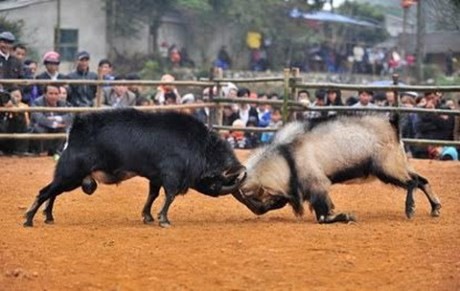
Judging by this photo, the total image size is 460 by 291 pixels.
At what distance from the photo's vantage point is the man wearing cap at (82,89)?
49.4 ft

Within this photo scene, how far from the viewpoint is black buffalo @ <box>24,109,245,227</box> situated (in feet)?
27.4

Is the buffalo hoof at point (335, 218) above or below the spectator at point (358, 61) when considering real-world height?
below

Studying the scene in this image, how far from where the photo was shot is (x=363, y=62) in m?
36.9

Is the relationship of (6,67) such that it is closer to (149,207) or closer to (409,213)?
(149,207)

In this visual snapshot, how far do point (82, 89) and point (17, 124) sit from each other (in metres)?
1.23

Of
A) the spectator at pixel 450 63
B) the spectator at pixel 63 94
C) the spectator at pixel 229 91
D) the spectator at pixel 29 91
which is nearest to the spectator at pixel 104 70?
the spectator at pixel 63 94

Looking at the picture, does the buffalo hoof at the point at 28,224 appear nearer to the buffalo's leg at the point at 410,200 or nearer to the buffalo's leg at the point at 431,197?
the buffalo's leg at the point at 410,200

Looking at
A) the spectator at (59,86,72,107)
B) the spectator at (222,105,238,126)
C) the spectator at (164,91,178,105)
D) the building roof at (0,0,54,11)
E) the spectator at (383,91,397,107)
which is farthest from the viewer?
the building roof at (0,0,54,11)

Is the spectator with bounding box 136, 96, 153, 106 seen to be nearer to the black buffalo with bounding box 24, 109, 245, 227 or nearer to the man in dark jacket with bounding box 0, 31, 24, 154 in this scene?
the man in dark jacket with bounding box 0, 31, 24, 154

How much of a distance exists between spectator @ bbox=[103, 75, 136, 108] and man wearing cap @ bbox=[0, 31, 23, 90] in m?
1.42

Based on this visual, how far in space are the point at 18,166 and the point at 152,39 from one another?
2019 cm

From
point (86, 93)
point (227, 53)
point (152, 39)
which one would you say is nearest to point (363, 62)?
point (227, 53)

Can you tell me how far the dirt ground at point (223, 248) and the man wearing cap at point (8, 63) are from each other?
453 cm

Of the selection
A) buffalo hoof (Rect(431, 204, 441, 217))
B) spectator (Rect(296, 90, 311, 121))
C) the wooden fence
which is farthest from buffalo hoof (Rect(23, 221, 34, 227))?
spectator (Rect(296, 90, 311, 121))
